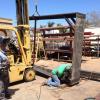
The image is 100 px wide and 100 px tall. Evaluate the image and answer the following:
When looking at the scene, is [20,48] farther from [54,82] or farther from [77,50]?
[77,50]

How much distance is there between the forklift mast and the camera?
12.4 m

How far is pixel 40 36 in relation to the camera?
20.0m

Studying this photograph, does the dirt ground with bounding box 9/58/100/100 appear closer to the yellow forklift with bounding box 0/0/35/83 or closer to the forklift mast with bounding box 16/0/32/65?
the yellow forklift with bounding box 0/0/35/83

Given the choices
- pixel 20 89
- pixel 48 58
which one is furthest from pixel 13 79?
pixel 48 58

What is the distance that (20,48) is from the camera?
1203cm

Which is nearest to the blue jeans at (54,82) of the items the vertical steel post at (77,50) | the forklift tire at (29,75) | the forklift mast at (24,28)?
the vertical steel post at (77,50)

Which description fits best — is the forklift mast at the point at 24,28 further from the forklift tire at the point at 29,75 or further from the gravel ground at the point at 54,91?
the gravel ground at the point at 54,91

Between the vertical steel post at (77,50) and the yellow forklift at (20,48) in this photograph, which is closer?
the vertical steel post at (77,50)

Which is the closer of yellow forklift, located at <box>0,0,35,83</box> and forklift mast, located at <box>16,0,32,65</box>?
yellow forklift, located at <box>0,0,35,83</box>

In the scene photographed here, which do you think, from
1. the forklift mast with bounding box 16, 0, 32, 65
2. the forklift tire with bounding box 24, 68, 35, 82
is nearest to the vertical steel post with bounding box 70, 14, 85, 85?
the forklift tire with bounding box 24, 68, 35, 82

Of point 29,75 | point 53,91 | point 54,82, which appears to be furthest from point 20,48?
point 53,91

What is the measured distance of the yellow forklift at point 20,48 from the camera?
37.9ft

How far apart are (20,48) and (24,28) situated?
3.03 feet

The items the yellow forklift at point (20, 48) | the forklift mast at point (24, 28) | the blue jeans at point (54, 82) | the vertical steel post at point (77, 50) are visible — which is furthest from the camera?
the forklift mast at point (24, 28)
